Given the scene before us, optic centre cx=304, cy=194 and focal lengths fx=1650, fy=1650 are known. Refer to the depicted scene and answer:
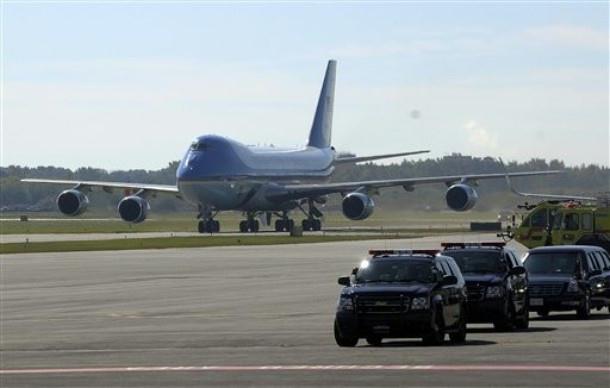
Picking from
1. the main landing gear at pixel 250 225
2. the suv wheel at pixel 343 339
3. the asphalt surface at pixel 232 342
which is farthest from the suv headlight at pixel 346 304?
the main landing gear at pixel 250 225

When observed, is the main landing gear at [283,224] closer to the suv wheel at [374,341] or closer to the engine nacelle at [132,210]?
the engine nacelle at [132,210]

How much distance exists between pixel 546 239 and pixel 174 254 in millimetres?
21155

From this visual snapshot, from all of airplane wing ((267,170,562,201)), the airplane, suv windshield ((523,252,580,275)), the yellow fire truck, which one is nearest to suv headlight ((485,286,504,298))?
suv windshield ((523,252,580,275))

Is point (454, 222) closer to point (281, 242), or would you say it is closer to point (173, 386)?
point (281, 242)

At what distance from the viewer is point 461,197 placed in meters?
102

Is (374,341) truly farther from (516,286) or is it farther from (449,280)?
(516,286)

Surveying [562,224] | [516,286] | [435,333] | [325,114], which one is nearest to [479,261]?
[516,286]

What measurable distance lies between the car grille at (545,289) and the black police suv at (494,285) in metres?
2.29

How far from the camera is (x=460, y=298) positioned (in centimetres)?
2917

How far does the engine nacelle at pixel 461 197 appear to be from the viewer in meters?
102

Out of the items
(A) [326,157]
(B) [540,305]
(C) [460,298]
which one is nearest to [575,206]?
Result: (B) [540,305]

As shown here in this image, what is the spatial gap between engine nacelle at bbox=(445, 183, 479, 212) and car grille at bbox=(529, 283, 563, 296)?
2593 inches

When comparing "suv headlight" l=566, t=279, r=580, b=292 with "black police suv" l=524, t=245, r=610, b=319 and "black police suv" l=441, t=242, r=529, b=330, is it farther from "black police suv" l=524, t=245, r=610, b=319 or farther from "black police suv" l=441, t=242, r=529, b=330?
"black police suv" l=441, t=242, r=529, b=330

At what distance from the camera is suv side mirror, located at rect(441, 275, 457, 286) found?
2856 cm
